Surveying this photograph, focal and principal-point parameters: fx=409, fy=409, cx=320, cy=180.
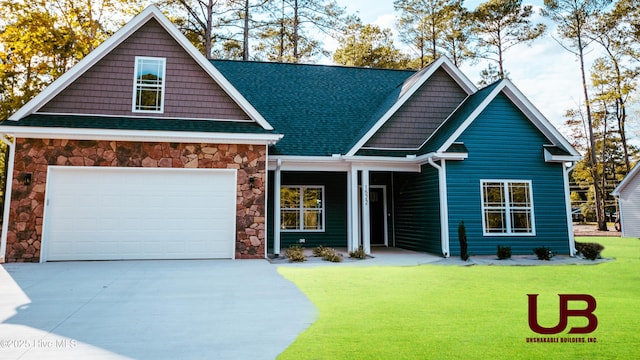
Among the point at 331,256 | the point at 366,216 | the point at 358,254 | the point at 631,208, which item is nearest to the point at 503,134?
the point at 366,216

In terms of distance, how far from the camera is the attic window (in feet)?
33.9

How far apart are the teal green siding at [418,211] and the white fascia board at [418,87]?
1835mm

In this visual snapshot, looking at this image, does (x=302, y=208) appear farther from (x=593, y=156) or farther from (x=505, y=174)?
(x=593, y=156)

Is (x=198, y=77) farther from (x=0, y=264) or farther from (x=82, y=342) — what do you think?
(x=82, y=342)

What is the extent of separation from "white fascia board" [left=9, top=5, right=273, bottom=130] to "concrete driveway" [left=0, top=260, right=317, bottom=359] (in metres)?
4.01

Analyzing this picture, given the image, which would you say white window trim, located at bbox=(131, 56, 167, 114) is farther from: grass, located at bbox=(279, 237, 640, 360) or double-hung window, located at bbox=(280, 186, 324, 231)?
grass, located at bbox=(279, 237, 640, 360)

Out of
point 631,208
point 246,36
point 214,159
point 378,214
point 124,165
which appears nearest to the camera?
point 124,165

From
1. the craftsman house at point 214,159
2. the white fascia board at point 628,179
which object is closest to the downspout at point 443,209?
the craftsman house at point 214,159

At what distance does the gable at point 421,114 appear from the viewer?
39.5ft

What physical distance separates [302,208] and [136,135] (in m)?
5.82

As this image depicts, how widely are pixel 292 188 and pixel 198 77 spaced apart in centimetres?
485

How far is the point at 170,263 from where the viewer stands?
30.6ft

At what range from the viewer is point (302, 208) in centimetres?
1360

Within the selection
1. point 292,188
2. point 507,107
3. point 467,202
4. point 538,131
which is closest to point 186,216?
point 292,188
